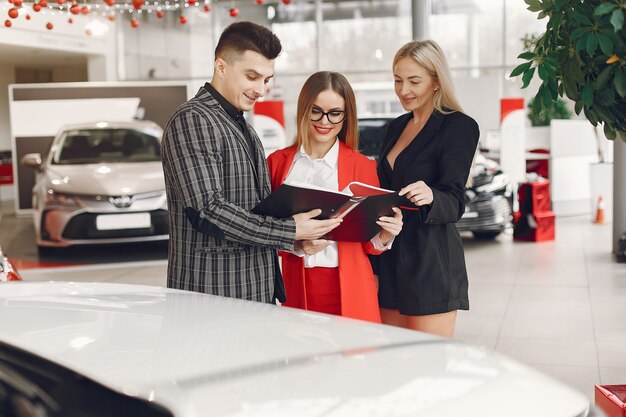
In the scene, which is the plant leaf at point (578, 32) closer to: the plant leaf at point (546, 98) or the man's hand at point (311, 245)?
the plant leaf at point (546, 98)

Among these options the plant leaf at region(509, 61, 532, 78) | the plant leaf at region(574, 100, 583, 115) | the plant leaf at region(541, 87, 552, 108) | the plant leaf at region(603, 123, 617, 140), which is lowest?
the plant leaf at region(603, 123, 617, 140)

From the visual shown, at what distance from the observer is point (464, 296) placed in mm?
2840

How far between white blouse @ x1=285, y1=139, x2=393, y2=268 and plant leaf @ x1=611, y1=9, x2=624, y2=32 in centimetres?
91

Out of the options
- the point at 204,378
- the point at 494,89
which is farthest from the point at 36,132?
the point at 204,378

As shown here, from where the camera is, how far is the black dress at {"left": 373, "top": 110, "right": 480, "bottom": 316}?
2.70 metres

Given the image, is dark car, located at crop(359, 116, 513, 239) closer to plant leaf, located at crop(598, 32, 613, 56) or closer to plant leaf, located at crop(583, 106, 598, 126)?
plant leaf, located at crop(583, 106, 598, 126)

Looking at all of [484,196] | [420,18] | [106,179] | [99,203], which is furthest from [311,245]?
Answer: [484,196]

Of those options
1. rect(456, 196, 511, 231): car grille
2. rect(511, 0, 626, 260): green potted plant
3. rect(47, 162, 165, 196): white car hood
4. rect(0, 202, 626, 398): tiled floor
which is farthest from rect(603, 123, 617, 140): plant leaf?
rect(456, 196, 511, 231): car grille

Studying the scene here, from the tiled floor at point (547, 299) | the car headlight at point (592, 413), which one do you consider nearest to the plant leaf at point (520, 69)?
the car headlight at point (592, 413)

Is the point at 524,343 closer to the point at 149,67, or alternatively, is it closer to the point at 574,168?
the point at 574,168

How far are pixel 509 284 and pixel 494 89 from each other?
405cm

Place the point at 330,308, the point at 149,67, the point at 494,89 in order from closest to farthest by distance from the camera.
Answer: the point at 330,308 < the point at 494,89 < the point at 149,67

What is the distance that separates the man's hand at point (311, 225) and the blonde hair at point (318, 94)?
36cm

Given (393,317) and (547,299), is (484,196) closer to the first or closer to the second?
(547,299)
